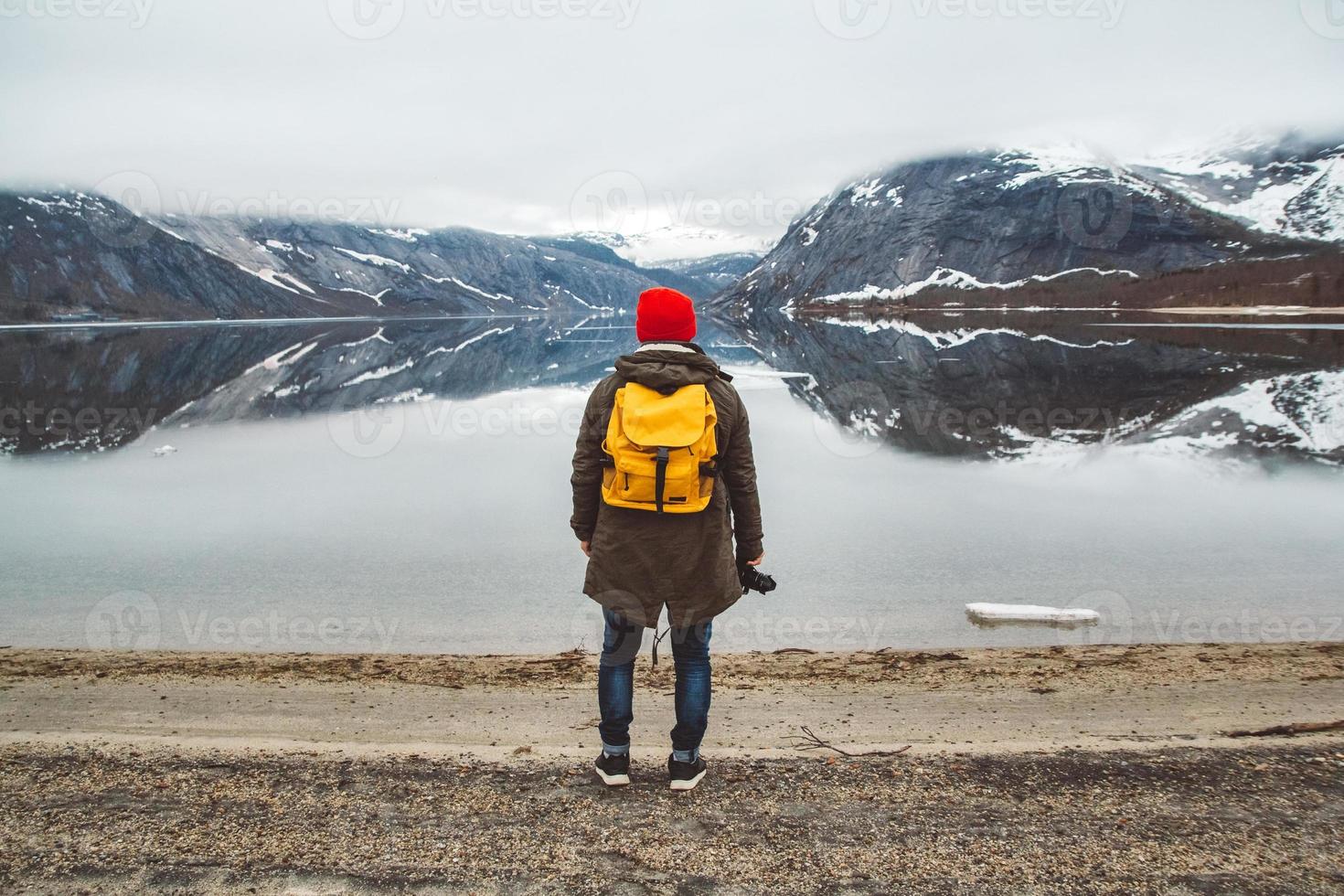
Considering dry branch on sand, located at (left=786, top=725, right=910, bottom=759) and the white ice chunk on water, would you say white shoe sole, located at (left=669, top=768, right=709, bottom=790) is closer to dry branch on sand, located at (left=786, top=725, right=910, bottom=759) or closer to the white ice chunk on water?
dry branch on sand, located at (left=786, top=725, right=910, bottom=759)

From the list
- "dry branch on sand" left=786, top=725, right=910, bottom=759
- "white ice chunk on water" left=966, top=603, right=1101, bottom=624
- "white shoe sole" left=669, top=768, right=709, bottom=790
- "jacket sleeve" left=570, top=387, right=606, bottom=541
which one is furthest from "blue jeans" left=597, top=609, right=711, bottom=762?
"white ice chunk on water" left=966, top=603, right=1101, bottom=624

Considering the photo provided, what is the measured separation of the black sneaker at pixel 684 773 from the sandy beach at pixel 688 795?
116 mm

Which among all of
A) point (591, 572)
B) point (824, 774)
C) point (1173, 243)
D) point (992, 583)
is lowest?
point (992, 583)

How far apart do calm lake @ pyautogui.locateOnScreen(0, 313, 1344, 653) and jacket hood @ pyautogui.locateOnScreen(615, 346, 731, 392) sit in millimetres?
5617

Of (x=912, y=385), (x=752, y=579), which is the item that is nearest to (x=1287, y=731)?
(x=752, y=579)

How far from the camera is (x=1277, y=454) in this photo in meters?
22.2

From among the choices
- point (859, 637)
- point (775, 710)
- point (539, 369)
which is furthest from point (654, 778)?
point (539, 369)

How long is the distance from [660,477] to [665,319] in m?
0.87

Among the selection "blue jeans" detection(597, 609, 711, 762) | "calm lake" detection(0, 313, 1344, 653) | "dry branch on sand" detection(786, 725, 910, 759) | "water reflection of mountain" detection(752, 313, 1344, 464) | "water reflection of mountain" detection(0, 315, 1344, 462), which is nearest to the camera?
"blue jeans" detection(597, 609, 711, 762)

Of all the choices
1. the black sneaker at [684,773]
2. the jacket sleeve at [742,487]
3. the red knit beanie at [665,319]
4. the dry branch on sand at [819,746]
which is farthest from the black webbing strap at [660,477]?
the dry branch on sand at [819,746]

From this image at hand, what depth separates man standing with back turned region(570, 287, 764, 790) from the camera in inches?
179

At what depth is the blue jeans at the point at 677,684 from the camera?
498 centimetres

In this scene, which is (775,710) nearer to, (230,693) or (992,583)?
(230,693)

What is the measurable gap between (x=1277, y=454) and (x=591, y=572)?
76.6 ft
